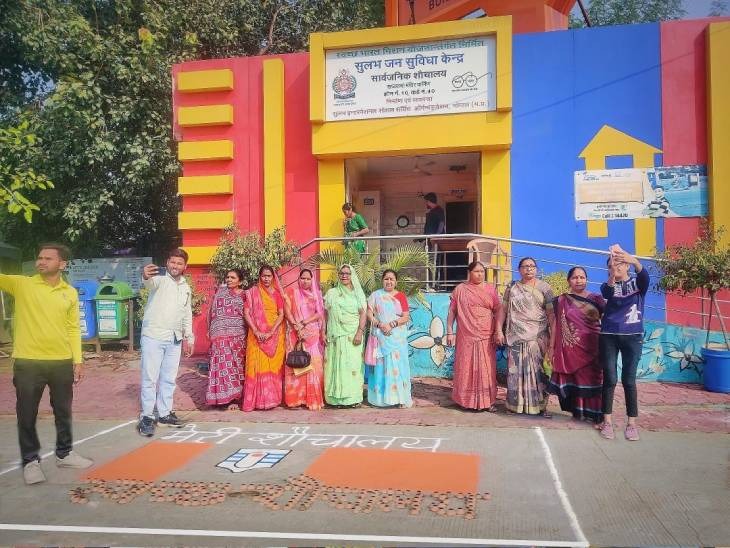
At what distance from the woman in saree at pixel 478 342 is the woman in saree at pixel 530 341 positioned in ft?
0.92

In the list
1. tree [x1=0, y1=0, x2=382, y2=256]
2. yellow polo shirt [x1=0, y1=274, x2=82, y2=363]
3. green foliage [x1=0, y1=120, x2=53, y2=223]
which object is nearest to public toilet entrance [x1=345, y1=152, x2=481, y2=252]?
tree [x1=0, y1=0, x2=382, y2=256]

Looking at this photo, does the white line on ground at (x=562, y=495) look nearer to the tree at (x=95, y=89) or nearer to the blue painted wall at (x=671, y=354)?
the blue painted wall at (x=671, y=354)

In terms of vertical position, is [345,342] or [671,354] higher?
[345,342]

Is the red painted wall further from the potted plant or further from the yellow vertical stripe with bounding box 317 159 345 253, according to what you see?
the yellow vertical stripe with bounding box 317 159 345 253

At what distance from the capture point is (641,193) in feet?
30.1

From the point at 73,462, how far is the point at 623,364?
4.93m

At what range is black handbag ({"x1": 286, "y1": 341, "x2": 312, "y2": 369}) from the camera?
6.55 metres

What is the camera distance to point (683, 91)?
9070 millimetres

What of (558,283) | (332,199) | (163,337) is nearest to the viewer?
(163,337)

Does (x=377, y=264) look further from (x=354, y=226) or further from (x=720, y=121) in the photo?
(x=720, y=121)

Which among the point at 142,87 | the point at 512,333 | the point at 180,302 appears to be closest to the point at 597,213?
the point at 512,333

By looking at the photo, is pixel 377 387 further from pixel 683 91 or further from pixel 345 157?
pixel 683 91

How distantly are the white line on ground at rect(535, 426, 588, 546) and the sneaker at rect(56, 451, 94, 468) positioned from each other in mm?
3711

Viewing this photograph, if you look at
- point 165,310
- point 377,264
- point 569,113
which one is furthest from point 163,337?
point 569,113
